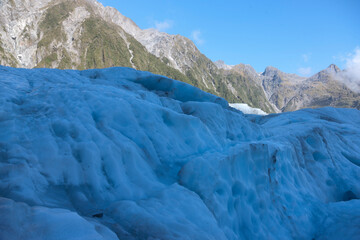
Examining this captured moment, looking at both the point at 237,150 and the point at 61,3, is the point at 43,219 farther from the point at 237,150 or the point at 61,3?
the point at 61,3

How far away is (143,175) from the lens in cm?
525

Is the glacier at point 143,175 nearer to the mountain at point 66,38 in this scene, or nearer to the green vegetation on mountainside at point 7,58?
the green vegetation on mountainside at point 7,58

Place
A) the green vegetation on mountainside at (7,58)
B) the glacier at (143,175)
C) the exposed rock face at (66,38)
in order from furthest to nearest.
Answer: the exposed rock face at (66,38) < the green vegetation on mountainside at (7,58) < the glacier at (143,175)

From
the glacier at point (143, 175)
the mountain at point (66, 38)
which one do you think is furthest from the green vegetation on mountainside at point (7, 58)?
the glacier at point (143, 175)

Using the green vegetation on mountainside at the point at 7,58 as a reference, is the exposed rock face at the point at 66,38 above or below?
above

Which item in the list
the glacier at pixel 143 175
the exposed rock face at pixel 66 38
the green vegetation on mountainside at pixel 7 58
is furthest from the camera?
the exposed rock face at pixel 66 38

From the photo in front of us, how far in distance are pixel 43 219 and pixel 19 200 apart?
0.74m

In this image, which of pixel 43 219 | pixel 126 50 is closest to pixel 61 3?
pixel 126 50

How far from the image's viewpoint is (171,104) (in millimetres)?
9547

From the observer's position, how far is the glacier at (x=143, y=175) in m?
3.74

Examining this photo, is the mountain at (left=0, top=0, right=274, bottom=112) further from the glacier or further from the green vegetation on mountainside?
the glacier

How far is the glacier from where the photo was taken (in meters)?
3.74

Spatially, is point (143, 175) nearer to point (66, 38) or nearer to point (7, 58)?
point (7, 58)

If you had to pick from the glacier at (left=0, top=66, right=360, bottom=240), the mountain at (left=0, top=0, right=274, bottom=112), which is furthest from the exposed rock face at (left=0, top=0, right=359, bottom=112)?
the glacier at (left=0, top=66, right=360, bottom=240)
